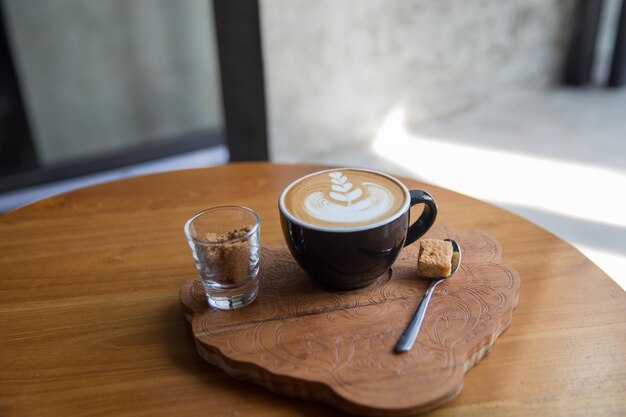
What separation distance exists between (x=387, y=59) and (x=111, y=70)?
133 centimetres

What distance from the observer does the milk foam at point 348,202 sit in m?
0.72

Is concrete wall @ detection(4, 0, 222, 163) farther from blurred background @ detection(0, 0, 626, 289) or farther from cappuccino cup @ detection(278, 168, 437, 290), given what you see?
cappuccino cup @ detection(278, 168, 437, 290)

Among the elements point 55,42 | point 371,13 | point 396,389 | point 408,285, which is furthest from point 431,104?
point 396,389

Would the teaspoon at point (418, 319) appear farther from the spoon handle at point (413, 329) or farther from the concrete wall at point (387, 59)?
the concrete wall at point (387, 59)

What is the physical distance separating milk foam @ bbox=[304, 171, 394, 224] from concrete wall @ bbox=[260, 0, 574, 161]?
60.5 inches

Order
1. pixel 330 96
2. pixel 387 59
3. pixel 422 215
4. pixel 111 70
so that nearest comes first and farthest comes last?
pixel 422 215 < pixel 330 96 < pixel 387 59 < pixel 111 70

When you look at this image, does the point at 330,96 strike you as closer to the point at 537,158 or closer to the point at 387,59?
the point at 387,59

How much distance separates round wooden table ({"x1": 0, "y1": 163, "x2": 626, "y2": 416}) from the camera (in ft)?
2.01

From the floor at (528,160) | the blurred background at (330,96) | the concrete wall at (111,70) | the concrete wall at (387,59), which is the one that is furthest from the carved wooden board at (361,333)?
the concrete wall at (111,70)

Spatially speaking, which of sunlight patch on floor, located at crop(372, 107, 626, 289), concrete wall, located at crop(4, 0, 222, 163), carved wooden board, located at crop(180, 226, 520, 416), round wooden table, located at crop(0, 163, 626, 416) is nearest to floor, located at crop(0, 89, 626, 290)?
sunlight patch on floor, located at crop(372, 107, 626, 289)

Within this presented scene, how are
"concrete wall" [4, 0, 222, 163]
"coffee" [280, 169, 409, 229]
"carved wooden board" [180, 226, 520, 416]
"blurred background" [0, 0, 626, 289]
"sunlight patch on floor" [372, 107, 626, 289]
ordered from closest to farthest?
1. "carved wooden board" [180, 226, 520, 416]
2. "coffee" [280, 169, 409, 229]
3. "sunlight patch on floor" [372, 107, 626, 289]
4. "blurred background" [0, 0, 626, 289]
5. "concrete wall" [4, 0, 222, 163]

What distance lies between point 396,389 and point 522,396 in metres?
0.13

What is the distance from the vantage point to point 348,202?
0.75m

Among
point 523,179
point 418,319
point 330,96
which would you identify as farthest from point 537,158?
point 418,319
